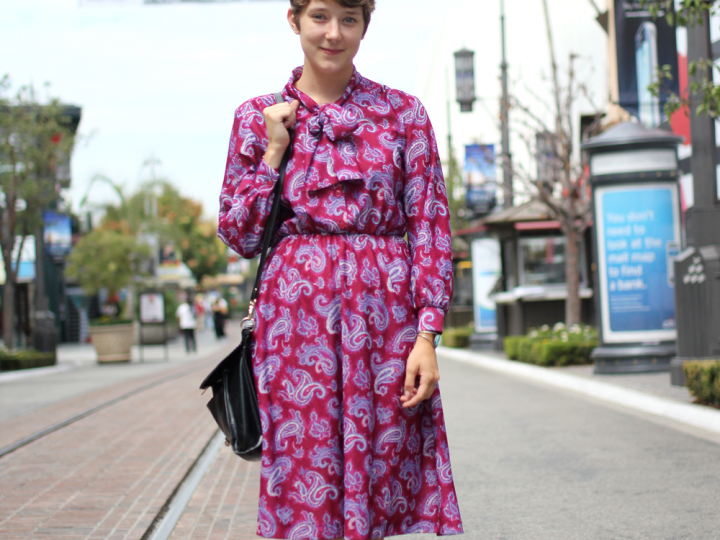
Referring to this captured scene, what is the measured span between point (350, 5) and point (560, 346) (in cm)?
1299

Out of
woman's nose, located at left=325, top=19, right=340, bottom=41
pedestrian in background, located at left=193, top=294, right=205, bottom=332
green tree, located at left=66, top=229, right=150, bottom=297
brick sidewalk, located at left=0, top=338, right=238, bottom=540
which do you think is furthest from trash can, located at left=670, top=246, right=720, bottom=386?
pedestrian in background, located at left=193, top=294, right=205, bottom=332

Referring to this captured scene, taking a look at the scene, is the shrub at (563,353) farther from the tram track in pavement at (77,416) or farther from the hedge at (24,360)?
the hedge at (24,360)

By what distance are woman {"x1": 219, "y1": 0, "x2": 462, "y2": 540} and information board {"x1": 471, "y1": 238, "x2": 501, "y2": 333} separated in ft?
66.1

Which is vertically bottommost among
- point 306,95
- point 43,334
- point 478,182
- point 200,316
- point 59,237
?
point 200,316

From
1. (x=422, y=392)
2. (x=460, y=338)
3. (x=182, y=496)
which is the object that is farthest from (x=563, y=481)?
(x=460, y=338)

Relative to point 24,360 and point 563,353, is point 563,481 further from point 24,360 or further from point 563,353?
point 24,360

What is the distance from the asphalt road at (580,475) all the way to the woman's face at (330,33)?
2.69 m

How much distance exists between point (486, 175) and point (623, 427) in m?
15.8

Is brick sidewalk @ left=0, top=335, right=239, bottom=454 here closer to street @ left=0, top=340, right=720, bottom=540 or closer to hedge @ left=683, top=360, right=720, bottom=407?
street @ left=0, top=340, right=720, bottom=540

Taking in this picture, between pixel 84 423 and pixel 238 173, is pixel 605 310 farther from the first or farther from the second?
pixel 238 173

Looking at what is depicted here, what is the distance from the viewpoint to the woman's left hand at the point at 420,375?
2391 millimetres

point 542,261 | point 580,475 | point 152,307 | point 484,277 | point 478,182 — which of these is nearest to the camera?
point 580,475

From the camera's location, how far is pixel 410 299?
250 cm

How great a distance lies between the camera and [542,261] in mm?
20406
